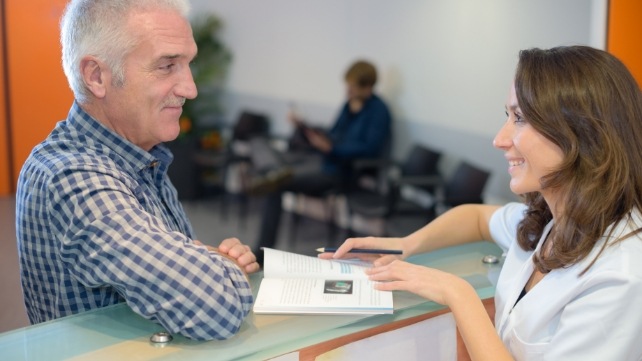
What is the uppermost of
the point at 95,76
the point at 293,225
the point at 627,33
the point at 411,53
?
the point at 95,76

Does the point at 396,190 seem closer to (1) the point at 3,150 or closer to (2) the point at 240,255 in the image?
(1) the point at 3,150

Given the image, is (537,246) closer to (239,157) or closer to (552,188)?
(552,188)

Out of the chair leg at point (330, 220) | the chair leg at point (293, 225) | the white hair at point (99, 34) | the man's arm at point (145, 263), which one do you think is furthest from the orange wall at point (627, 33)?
the chair leg at point (293, 225)

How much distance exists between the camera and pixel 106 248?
1.55m

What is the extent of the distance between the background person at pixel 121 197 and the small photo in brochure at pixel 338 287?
0.20 m

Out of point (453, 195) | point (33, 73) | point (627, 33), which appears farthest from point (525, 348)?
point (453, 195)

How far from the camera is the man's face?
6.01 ft

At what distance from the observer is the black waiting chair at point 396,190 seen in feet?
18.5

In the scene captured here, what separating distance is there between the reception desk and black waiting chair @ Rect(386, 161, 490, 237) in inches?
135

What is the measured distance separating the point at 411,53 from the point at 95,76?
4.16 m

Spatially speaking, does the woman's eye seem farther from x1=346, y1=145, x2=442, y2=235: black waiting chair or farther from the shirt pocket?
x1=346, y1=145, x2=442, y2=235: black waiting chair

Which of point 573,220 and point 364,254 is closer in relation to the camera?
point 573,220

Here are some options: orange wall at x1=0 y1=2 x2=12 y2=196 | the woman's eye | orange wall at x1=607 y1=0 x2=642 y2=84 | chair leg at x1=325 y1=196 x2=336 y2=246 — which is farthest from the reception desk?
chair leg at x1=325 y1=196 x2=336 y2=246

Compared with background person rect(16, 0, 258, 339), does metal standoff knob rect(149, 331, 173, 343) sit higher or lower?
lower
